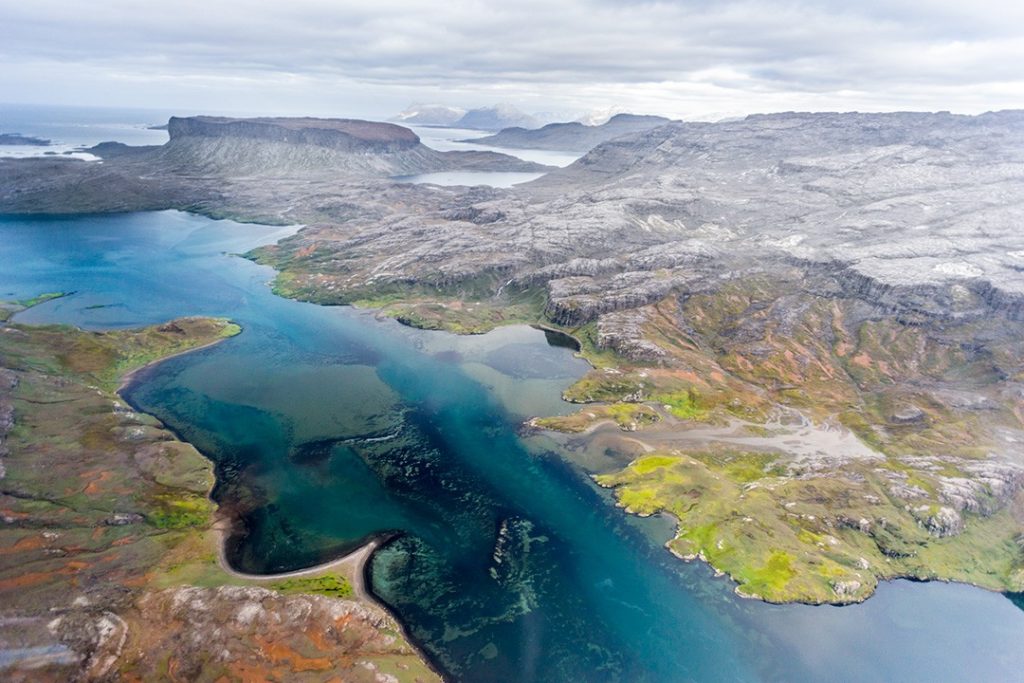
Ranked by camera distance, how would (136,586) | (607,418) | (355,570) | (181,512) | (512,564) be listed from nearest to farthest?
1. (136,586)
2. (355,570)
3. (512,564)
4. (181,512)
5. (607,418)

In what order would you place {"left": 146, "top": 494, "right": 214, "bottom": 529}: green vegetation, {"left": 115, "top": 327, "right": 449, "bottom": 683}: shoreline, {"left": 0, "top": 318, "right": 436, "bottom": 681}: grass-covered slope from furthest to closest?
{"left": 146, "top": 494, "right": 214, "bottom": 529}: green vegetation
{"left": 115, "top": 327, "right": 449, "bottom": 683}: shoreline
{"left": 0, "top": 318, "right": 436, "bottom": 681}: grass-covered slope

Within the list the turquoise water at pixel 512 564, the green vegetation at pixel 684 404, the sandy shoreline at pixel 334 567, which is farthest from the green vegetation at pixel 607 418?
the sandy shoreline at pixel 334 567

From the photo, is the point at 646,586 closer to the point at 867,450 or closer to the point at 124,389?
the point at 867,450

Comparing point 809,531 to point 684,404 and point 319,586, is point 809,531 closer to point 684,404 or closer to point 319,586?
point 684,404

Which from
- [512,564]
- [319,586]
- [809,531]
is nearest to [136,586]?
[319,586]

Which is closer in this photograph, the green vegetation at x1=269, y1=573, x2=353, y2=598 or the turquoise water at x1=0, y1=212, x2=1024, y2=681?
the turquoise water at x1=0, y1=212, x2=1024, y2=681

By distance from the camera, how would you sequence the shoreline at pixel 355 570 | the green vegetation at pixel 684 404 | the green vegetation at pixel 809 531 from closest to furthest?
1. the shoreline at pixel 355 570
2. the green vegetation at pixel 809 531
3. the green vegetation at pixel 684 404

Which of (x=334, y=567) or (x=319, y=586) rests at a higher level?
(x=319, y=586)

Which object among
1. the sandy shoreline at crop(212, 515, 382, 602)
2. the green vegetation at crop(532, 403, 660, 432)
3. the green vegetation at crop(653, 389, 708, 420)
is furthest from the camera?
the green vegetation at crop(653, 389, 708, 420)

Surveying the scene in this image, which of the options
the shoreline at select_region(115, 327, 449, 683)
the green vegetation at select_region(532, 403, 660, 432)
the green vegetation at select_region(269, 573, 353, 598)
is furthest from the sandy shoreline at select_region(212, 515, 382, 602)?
the green vegetation at select_region(532, 403, 660, 432)

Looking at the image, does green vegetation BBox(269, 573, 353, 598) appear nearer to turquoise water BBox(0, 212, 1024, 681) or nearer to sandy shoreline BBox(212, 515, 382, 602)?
sandy shoreline BBox(212, 515, 382, 602)

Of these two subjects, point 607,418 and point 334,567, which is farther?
point 607,418

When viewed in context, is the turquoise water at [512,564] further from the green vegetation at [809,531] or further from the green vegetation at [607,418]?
the green vegetation at [607,418]
